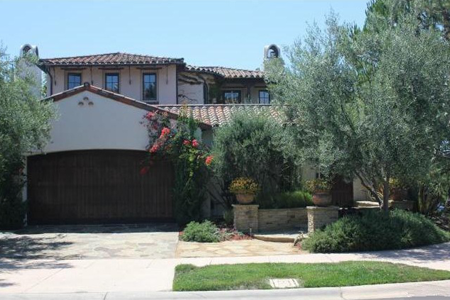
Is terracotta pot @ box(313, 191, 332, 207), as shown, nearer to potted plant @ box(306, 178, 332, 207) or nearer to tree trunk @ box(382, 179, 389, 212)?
potted plant @ box(306, 178, 332, 207)

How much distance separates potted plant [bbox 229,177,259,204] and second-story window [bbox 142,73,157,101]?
10968mm

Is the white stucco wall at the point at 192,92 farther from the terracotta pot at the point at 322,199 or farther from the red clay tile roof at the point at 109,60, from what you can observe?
the terracotta pot at the point at 322,199

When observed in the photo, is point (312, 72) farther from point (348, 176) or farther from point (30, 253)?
point (30, 253)

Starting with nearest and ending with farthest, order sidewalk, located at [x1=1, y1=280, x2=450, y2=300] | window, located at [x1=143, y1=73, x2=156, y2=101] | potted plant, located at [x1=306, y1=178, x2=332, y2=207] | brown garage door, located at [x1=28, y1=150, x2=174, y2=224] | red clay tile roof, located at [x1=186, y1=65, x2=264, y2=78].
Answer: sidewalk, located at [x1=1, y1=280, x2=450, y2=300] → potted plant, located at [x1=306, y1=178, x2=332, y2=207] → brown garage door, located at [x1=28, y1=150, x2=174, y2=224] → window, located at [x1=143, y1=73, x2=156, y2=101] → red clay tile roof, located at [x1=186, y1=65, x2=264, y2=78]

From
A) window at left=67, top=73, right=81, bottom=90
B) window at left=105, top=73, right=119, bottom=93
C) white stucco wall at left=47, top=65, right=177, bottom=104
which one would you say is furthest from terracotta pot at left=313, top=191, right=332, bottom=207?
window at left=67, top=73, right=81, bottom=90

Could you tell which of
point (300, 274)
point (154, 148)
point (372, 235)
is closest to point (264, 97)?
point (154, 148)

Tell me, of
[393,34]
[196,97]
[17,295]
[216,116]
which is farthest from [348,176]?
[196,97]

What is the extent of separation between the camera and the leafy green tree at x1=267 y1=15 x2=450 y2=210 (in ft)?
39.5

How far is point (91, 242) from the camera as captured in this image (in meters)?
14.5

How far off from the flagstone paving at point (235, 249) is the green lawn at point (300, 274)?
1933 mm

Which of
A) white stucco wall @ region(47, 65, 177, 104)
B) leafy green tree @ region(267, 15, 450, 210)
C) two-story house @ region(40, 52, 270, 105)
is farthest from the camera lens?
white stucco wall @ region(47, 65, 177, 104)

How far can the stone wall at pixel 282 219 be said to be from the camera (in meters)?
15.9

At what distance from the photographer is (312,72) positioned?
43.0 feet

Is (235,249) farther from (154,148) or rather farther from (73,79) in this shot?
(73,79)
